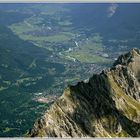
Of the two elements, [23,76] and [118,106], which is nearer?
[118,106]

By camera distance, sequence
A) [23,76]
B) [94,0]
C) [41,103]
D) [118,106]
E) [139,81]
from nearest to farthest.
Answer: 1. [94,0]
2. [118,106]
3. [139,81]
4. [41,103]
5. [23,76]

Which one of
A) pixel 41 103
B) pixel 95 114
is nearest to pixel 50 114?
pixel 95 114

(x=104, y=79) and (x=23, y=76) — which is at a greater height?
(x=104, y=79)

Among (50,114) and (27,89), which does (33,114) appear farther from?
(50,114)

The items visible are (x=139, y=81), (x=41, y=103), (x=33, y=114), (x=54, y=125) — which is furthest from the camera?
(x=41, y=103)

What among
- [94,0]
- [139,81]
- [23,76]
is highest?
[94,0]

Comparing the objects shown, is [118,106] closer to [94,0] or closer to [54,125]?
[54,125]

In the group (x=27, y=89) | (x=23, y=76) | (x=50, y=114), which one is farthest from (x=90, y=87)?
(x=23, y=76)
